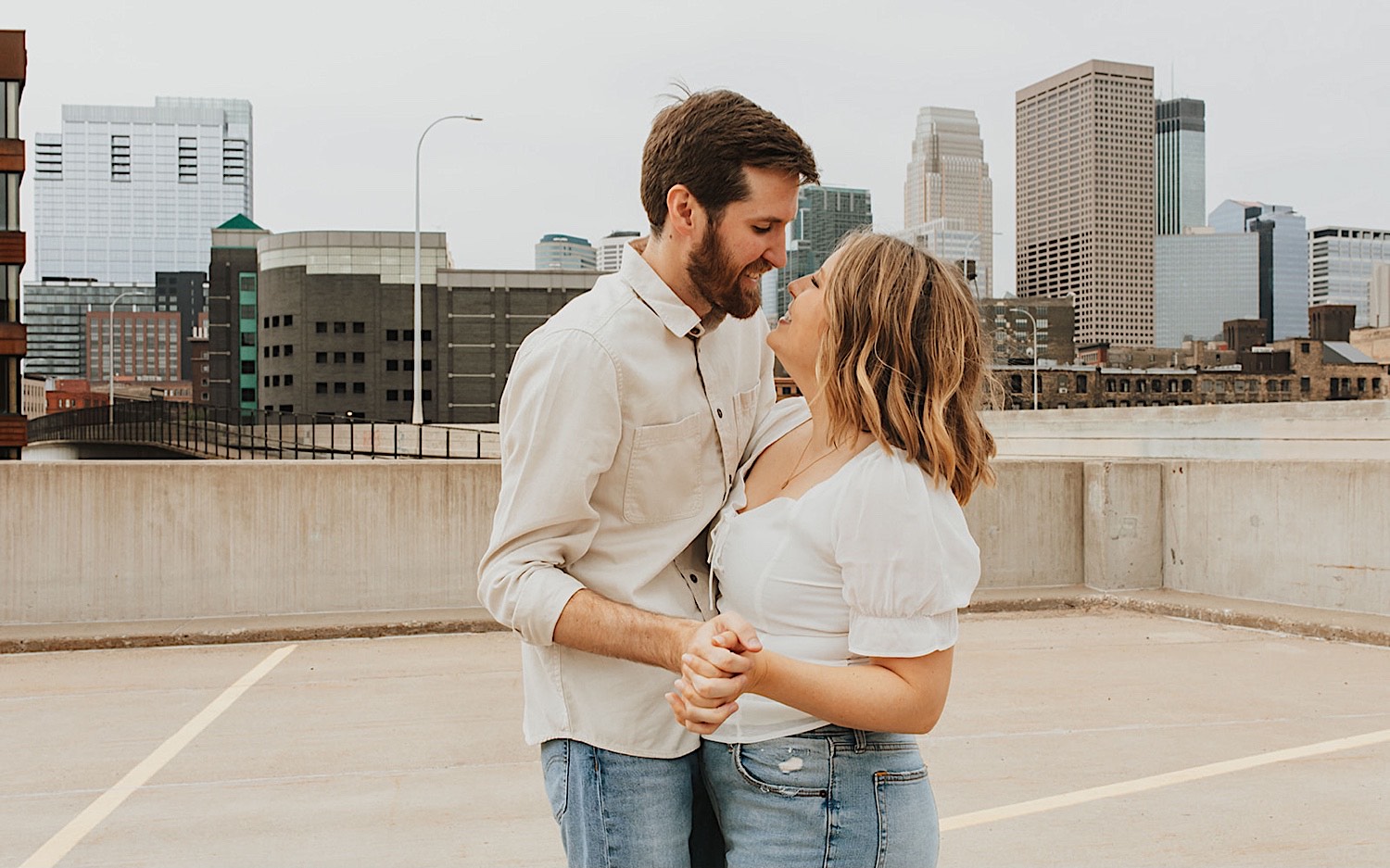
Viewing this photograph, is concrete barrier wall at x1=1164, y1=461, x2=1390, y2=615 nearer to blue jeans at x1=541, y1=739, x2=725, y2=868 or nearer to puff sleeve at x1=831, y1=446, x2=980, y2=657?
puff sleeve at x1=831, y1=446, x2=980, y2=657

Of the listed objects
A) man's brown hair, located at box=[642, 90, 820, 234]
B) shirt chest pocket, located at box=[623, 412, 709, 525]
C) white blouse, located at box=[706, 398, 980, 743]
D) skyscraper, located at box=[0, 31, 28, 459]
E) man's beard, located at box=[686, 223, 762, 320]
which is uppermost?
skyscraper, located at box=[0, 31, 28, 459]

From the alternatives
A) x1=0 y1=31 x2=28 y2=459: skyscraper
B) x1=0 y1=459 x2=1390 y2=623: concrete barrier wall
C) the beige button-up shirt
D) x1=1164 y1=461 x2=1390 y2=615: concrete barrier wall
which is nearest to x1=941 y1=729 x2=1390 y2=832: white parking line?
the beige button-up shirt

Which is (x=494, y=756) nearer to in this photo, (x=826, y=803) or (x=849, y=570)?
(x=826, y=803)

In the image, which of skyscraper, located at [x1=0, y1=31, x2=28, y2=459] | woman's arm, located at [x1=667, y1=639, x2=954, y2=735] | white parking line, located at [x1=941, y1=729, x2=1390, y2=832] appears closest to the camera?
woman's arm, located at [x1=667, y1=639, x2=954, y2=735]

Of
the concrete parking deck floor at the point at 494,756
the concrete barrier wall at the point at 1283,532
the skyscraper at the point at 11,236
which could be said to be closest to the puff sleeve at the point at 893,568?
the concrete parking deck floor at the point at 494,756

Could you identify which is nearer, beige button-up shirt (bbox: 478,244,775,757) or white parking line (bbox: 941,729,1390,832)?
beige button-up shirt (bbox: 478,244,775,757)

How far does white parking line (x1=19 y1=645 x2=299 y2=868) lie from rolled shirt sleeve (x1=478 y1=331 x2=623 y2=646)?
3927mm

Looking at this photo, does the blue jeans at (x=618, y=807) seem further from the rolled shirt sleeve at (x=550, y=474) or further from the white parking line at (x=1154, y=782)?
the white parking line at (x=1154, y=782)

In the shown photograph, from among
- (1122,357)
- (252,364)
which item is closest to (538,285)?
(252,364)

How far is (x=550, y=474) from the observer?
2.10 meters

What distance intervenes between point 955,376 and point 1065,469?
10.9 metres

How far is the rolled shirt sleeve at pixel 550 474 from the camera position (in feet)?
6.88

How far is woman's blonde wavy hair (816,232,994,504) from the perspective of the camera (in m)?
2.13

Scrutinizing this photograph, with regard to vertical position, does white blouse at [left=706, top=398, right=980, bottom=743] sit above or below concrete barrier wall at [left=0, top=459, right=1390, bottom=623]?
above
